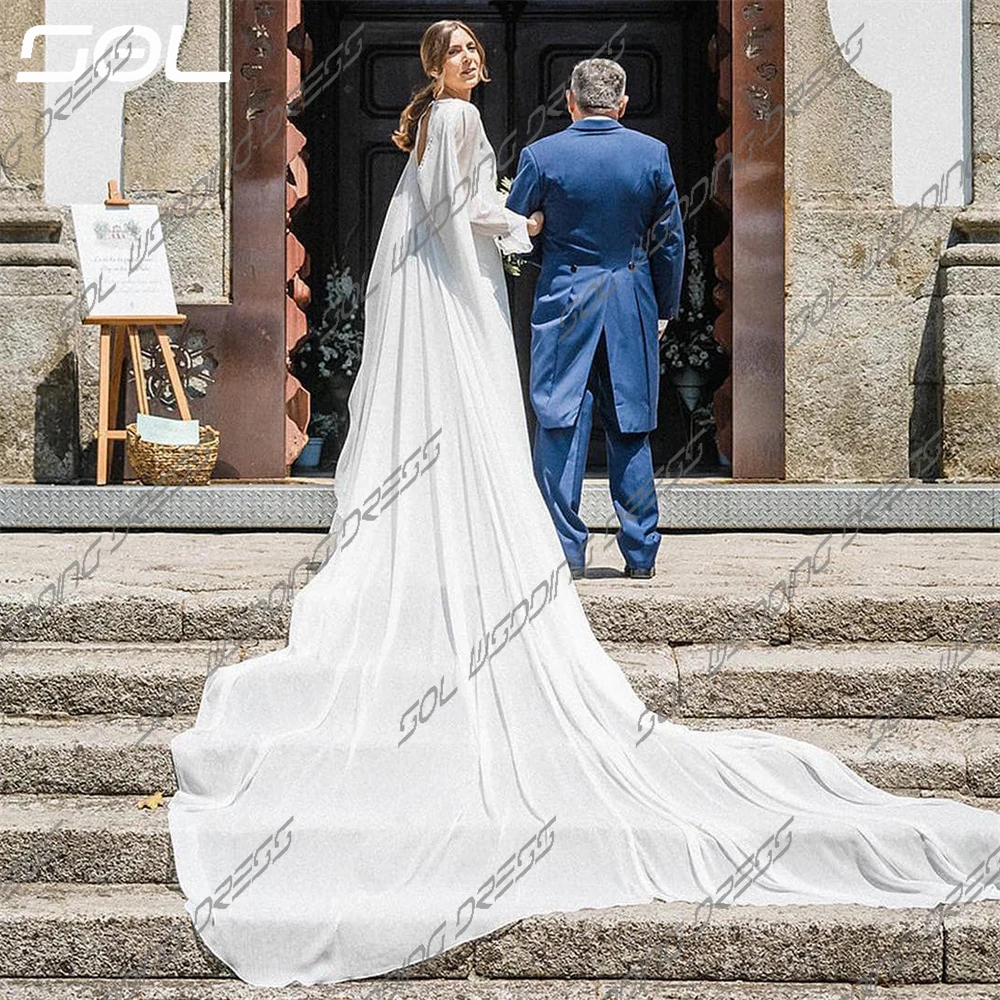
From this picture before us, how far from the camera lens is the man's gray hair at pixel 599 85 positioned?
5469 mm

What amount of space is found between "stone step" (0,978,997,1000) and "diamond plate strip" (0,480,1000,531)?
157 inches

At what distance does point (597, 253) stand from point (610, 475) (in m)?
0.78

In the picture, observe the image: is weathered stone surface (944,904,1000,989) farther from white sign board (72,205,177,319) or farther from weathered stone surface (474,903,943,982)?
white sign board (72,205,177,319)

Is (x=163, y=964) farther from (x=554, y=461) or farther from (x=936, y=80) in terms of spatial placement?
(x=936, y=80)

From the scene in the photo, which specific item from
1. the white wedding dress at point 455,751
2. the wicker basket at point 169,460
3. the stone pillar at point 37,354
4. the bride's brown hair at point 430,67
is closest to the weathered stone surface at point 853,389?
the wicker basket at point 169,460

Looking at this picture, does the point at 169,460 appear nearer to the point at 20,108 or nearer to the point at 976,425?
the point at 20,108

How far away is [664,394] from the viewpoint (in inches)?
412

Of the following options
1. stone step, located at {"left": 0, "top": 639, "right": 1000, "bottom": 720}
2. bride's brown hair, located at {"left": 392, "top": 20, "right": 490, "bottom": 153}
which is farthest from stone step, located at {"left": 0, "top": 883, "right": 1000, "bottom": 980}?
bride's brown hair, located at {"left": 392, "top": 20, "right": 490, "bottom": 153}

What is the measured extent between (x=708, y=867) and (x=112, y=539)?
408 cm

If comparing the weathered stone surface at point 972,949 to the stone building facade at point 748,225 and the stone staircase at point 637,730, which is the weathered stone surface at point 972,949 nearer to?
the stone staircase at point 637,730

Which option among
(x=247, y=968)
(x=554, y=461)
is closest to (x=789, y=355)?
(x=554, y=461)

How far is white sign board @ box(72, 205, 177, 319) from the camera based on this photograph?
8047 mm

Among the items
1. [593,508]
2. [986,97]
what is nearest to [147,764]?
[593,508]

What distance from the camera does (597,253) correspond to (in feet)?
18.1
